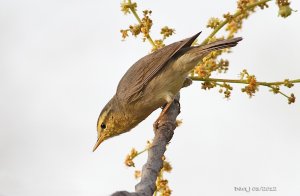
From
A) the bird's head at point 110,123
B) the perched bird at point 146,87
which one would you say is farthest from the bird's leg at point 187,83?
the bird's head at point 110,123

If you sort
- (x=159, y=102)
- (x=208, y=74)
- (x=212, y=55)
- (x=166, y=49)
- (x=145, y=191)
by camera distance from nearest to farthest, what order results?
(x=145, y=191) < (x=208, y=74) < (x=212, y=55) < (x=166, y=49) < (x=159, y=102)

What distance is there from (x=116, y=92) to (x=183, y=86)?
0.94 meters

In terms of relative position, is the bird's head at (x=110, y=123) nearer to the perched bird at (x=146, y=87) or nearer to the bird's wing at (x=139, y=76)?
the perched bird at (x=146, y=87)

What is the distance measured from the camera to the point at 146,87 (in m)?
5.96

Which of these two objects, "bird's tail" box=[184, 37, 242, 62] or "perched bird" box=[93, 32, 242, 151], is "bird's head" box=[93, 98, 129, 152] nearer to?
"perched bird" box=[93, 32, 242, 151]

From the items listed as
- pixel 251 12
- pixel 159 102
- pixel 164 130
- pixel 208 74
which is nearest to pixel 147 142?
pixel 164 130

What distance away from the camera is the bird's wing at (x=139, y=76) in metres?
5.68

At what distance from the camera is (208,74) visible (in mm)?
4652

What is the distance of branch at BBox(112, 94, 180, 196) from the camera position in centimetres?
283

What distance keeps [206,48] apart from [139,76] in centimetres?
125

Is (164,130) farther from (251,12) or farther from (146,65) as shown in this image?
(146,65)

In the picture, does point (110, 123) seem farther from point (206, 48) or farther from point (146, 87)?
point (206, 48)

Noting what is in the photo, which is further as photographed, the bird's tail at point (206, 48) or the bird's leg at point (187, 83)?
the bird's leg at point (187, 83)

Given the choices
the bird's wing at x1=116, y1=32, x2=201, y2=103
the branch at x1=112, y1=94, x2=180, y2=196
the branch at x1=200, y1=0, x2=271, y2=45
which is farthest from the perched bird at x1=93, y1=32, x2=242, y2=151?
the branch at x1=200, y1=0, x2=271, y2=45
